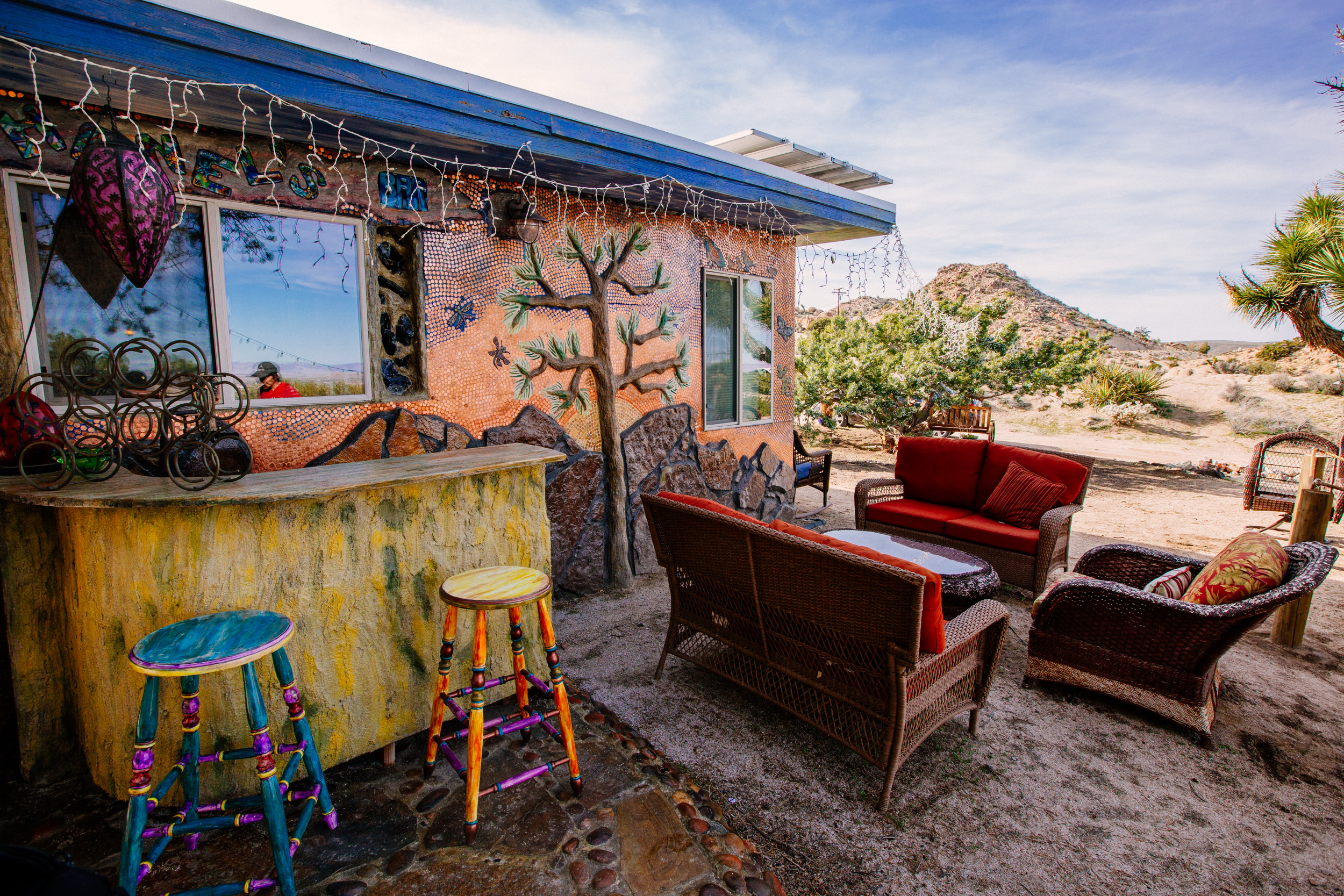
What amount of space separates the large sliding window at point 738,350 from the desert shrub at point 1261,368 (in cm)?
1716

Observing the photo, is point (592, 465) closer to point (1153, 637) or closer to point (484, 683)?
point (484, 683)

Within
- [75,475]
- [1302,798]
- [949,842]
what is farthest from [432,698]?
[1302,798]

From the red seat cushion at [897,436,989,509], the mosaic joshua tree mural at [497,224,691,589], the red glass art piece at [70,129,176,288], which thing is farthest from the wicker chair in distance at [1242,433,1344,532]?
the red glass art piece at [70,129,176,288]

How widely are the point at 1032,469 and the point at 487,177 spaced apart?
438 centimetres

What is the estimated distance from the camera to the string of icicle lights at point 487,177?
2248 mm

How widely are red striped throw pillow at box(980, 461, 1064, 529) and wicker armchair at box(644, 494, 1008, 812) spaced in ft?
6.45

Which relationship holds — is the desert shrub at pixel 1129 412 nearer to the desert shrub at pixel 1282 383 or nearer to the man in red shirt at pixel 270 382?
the desert shrub at pixel 1282 383

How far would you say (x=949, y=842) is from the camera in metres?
2.01

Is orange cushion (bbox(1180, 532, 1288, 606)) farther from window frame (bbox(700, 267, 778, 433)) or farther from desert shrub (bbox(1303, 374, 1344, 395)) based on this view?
desert shrub (bbox(1303, 374, 1344, 395))

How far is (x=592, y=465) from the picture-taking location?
4340 millimetres

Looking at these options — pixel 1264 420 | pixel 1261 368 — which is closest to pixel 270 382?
pixel 1264 420

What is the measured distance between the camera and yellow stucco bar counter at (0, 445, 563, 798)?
6.26ft

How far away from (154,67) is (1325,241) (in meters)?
13.3

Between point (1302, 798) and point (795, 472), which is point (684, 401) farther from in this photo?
point (1302, 798)
